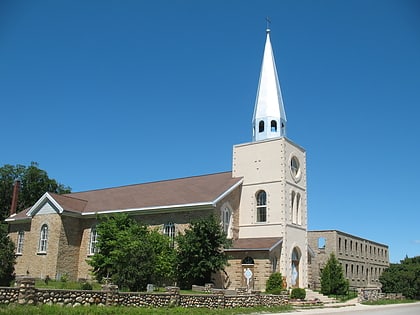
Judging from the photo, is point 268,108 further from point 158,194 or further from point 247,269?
point 247,269

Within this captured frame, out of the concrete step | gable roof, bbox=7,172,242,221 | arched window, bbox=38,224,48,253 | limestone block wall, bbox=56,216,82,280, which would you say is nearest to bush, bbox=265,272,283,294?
the concrete step

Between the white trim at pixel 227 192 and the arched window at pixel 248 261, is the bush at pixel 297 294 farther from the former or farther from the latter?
the white trim at pixel 227 192

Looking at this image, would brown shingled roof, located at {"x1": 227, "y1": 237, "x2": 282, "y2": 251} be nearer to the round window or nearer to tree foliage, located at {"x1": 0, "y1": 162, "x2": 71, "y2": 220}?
the round window

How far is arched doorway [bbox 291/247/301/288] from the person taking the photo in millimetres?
33812

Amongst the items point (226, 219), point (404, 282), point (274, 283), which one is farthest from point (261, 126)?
point (404, 282)

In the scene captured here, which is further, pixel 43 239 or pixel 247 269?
pixel 43 239

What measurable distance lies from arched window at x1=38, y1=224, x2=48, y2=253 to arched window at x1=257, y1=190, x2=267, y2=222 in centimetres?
1850

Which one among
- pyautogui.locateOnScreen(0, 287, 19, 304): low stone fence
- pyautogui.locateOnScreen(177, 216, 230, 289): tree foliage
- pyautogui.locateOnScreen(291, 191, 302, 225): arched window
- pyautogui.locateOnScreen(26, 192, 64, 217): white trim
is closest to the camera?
pyautogui.locateOnScreen(0, 287, 19, 304): low stone fence

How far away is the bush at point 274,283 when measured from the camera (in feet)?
95.8

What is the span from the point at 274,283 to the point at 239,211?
7.08m

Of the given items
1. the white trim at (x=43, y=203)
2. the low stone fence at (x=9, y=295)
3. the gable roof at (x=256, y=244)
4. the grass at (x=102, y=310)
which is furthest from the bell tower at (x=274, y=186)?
the low stone fence at (x=9, y=295)

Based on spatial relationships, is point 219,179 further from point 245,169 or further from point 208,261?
point 208,261

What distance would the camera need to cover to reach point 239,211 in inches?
1372

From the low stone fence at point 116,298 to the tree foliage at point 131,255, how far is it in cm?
375
